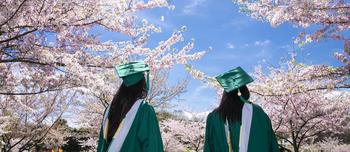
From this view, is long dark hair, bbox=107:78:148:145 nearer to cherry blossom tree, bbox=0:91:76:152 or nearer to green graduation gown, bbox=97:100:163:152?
green graduation gown, bbox=97:100:163:152

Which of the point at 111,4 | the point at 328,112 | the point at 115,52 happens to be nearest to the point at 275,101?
the point at 328,112

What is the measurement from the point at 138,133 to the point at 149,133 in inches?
4.1

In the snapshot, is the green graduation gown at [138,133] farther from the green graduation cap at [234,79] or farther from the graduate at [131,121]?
the green graduation cap at [234,79]

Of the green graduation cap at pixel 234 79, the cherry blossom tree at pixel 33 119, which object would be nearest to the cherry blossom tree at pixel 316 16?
the green graduation cap at pixel 234 79

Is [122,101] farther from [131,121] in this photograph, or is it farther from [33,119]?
[33,119]

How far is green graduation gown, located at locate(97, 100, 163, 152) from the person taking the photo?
2082mm

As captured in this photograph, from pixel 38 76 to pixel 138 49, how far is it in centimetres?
278

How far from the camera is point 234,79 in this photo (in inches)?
110

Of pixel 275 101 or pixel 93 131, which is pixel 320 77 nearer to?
pixel 275 101

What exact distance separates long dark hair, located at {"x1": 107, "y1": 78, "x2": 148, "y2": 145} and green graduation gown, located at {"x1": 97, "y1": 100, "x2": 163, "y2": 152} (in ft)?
0.21

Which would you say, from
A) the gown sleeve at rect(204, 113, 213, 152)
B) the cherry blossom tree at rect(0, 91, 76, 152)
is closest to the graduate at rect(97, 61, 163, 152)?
the gown sleeve at rect(204, 113, 213, 152)

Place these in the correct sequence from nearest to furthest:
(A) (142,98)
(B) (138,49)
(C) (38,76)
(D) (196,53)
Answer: (A) (142,98) < (C) (38,76) < (B) (138,49) < (D) (196,53)

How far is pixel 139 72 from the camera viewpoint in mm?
2277

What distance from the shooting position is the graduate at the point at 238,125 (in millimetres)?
2621
